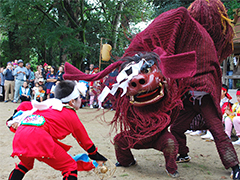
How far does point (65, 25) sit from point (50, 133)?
1195 cm

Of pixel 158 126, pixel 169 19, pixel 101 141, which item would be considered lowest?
pixel 101 141

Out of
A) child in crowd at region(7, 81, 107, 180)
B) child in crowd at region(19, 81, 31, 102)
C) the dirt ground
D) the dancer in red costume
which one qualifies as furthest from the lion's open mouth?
child in crowd at region(19, 81, 31, 102)

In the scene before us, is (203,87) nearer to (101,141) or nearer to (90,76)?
(90,76)

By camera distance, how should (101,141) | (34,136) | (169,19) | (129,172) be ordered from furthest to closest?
(101,141), (129,172), (169,19), (34,136)

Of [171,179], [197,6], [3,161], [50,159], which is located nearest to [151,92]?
[171,179]

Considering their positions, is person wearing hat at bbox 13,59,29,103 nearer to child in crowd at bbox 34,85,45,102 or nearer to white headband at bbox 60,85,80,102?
child in crowd at bbox 34,85,45,102

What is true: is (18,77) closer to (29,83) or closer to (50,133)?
(29,83)

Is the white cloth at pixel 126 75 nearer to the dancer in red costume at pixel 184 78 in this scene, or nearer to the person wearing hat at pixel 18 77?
the dancer in red costume at pixel 184 78

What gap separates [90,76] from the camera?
2568 millimetres

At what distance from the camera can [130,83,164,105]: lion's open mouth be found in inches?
99.3

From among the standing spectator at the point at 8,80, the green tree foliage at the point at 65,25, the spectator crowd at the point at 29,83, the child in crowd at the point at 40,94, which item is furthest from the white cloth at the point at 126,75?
the standing spectator at the point at 8,80

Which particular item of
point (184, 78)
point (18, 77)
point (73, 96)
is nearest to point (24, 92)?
point (18, 77)

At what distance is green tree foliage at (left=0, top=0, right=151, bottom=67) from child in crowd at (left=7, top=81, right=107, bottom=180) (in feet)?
27.0

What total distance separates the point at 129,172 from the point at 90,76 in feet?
4.35
